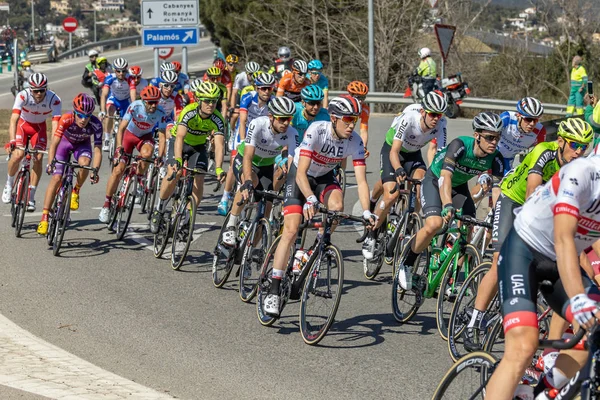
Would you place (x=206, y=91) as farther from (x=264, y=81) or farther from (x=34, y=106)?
(x=264, y=81)

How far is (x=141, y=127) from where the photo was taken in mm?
14578

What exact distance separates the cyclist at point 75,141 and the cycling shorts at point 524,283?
8.26 meters

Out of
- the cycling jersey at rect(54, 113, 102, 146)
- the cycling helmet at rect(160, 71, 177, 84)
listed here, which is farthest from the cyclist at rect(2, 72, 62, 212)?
the cycling helmet at rect(160, 71, 177, 84)

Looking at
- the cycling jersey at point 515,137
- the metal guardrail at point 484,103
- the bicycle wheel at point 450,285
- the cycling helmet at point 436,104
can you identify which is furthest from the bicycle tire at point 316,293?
the metal guardrail at point 484,103

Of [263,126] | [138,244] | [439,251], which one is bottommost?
[138,244]

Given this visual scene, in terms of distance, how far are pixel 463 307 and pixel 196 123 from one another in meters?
5.66

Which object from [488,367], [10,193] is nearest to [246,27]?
[10,193]

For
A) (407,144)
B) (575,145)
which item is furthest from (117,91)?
(575,145)

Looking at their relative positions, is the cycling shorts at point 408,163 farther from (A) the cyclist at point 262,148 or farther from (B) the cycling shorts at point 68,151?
(B) the cycling shorts at point 68,151

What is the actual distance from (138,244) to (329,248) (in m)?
5.20

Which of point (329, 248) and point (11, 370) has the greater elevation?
point (329, 248)

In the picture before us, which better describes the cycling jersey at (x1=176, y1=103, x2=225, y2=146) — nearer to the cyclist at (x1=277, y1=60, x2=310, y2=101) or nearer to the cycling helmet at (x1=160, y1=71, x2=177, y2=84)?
the cycling helmet at (x1=160, y1=71, x2=177, y2=84)

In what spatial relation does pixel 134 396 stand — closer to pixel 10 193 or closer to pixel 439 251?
pixel 439 251

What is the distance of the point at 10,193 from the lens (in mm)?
14438
